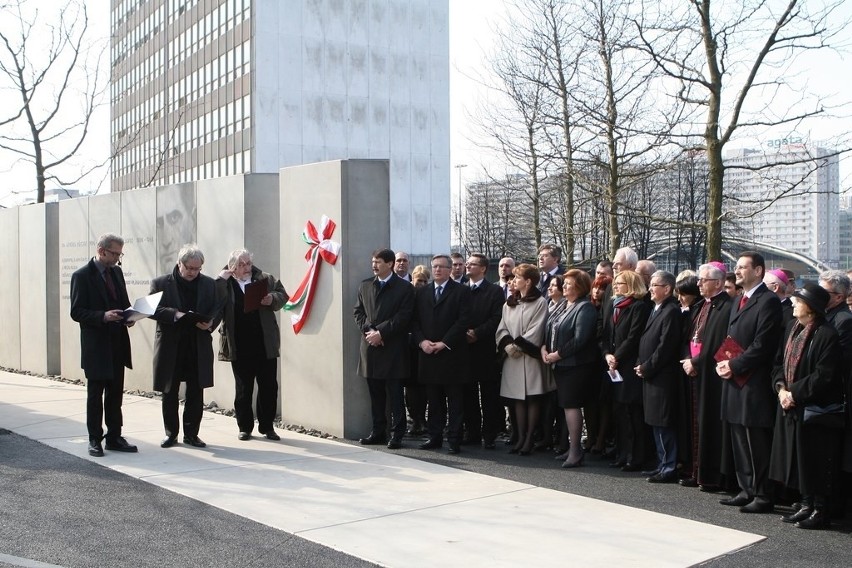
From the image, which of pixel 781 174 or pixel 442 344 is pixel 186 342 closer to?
pixel 442 344

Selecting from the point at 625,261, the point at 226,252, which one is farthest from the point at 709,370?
the point at 226,252

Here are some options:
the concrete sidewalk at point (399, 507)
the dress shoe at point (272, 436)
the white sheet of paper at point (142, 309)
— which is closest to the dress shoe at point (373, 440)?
the concrete sidewalk at point (399, 507)

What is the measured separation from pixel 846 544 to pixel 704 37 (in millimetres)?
8675

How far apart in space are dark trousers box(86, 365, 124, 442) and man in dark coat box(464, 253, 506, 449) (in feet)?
11.6

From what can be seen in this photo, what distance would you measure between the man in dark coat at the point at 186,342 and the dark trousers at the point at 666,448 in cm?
446

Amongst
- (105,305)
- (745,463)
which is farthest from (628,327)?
(105,305)

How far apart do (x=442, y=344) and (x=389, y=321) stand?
1.96ft

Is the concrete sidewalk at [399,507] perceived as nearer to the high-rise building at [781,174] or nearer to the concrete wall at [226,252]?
the concrete wall at [226,252]

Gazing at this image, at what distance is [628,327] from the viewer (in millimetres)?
8633

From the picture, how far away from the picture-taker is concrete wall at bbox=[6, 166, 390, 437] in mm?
10086

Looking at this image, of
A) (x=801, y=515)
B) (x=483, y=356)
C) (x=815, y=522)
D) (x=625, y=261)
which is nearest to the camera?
(x=815, y=522)

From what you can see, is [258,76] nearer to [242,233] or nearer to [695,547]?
[242,233]

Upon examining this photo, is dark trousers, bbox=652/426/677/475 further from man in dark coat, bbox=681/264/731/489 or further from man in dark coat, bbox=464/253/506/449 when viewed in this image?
man in dark coat, bbox=464/253/506/449

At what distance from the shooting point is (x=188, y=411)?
9516mm
